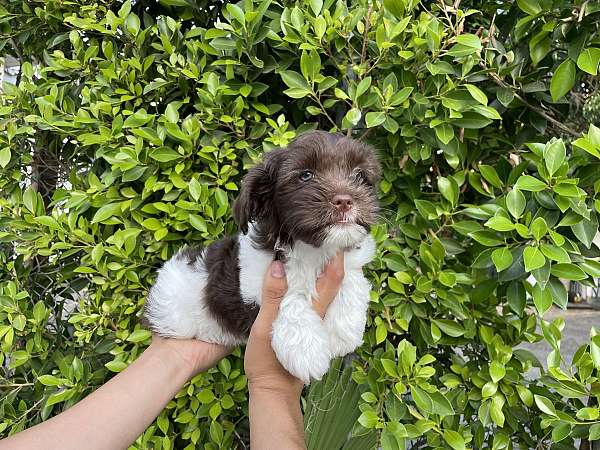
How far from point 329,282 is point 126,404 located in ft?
3.18

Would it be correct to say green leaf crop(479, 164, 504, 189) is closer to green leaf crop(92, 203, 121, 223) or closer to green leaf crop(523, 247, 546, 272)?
green leaf crop(523, 247, 546, 272)

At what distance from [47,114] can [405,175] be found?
175 centimetres

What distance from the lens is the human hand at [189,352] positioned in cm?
237

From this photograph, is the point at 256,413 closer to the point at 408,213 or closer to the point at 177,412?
the point at 177,412

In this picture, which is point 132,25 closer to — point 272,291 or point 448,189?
point 272,291

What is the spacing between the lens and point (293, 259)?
2141 millimetres

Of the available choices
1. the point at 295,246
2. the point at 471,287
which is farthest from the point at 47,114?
the point at 471,287

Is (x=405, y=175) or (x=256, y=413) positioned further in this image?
(x=405, y=175)

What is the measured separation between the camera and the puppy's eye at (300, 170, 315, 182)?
76.8 inches

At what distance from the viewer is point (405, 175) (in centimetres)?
242

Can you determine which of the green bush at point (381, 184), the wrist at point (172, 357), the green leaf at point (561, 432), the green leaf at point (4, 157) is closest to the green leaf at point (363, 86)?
the green bush at point (381, 184)

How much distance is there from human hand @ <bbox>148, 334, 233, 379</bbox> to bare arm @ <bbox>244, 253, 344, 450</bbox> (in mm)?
439

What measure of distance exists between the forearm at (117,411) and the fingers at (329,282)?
2.38 ft

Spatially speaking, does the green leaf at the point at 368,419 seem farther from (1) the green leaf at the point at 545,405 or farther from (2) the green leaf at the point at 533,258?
(2) the green leaf at the point at 533,258
